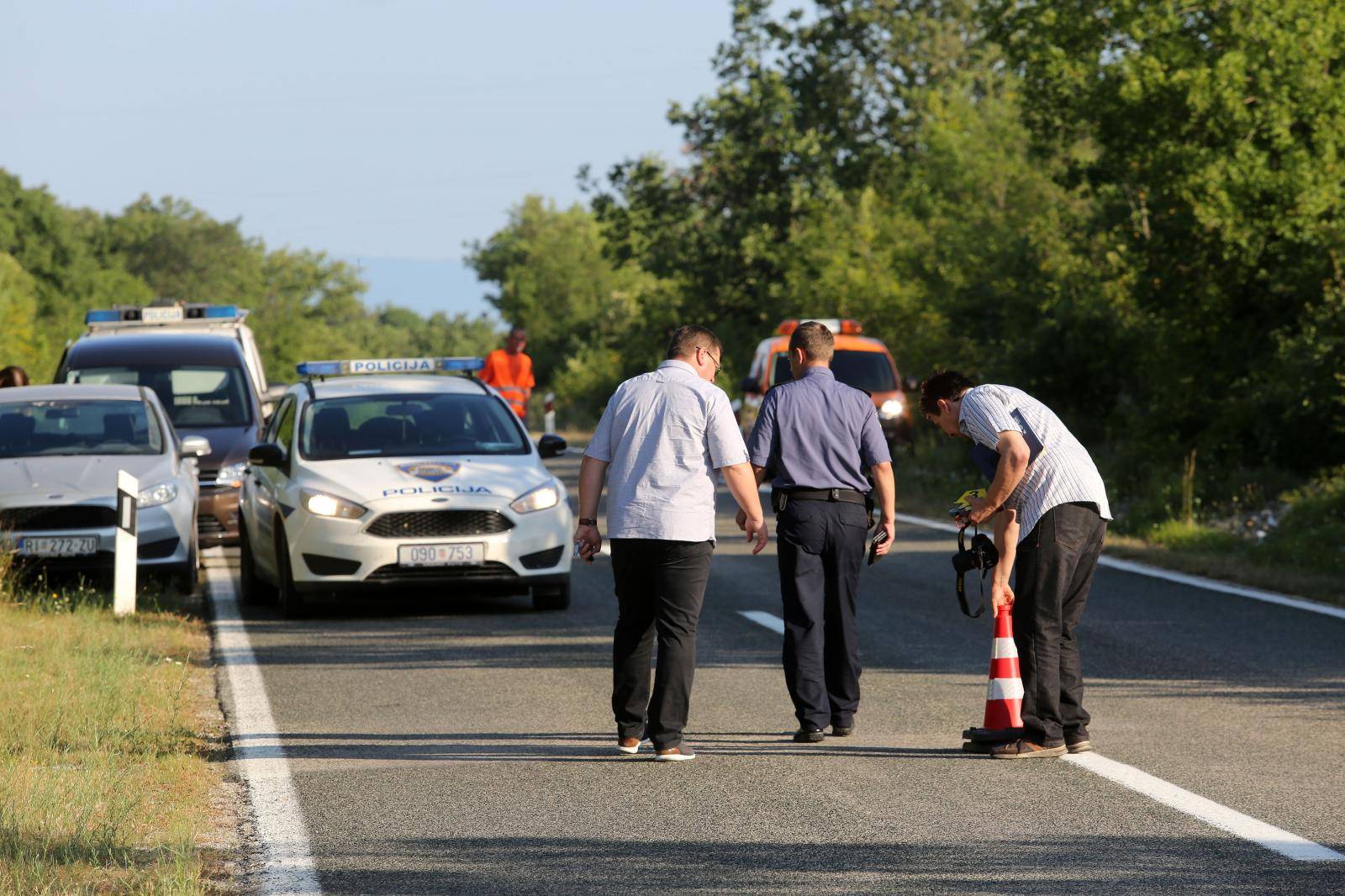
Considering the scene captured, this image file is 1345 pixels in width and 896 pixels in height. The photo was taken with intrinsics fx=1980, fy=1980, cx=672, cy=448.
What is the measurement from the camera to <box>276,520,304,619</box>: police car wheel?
13180 mm

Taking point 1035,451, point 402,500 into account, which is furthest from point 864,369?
point 1035,451

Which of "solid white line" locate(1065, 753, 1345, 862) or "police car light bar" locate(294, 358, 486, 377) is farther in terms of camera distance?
"police car light bar" locate(294, 358, 486, 377)

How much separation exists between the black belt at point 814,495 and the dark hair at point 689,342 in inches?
28.7

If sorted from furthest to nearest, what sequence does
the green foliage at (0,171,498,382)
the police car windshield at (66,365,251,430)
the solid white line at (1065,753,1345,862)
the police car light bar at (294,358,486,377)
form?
the green foliage at (0,171,498,382)
the police car windshield at (66,365,251,430)
the police car light bar at (294,358,486,377)
the solid white line at (1065,753,1345,862)

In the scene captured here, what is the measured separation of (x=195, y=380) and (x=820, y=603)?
38.6 feet

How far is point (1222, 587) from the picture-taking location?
48.6ft

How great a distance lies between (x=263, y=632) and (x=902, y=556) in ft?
21.8

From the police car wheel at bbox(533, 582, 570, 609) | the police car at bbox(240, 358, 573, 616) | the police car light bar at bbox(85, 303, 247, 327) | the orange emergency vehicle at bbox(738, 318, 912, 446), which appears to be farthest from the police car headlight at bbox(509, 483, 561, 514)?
the orange emergency vehicle at bbox(738, 318, 912, 446)

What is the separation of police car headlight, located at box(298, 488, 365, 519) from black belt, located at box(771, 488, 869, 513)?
16.3ft

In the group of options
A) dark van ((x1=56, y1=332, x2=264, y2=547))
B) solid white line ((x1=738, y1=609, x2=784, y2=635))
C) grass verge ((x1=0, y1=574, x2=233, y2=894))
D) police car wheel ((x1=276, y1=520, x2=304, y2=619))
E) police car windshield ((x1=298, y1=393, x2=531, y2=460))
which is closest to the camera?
grass verge ((x1=0, y1=574, x2=233, y2=894))

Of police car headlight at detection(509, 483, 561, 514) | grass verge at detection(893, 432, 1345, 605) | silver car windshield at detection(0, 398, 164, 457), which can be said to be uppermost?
silver car windshield at detection(0, 398, 164, 457)

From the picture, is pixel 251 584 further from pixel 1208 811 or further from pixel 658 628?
pixel 1208 811

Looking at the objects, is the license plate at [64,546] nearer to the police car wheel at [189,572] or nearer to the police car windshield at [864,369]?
the police car wheel at [189,572]

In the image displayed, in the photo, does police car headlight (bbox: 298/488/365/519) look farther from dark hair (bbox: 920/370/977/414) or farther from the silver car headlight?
dark hair (bbox: 920/370/977/414)
